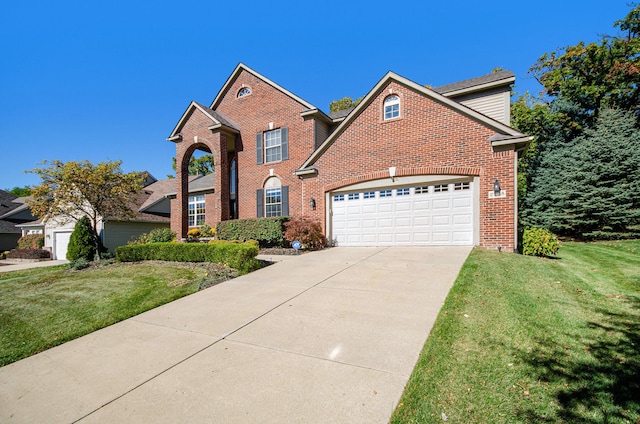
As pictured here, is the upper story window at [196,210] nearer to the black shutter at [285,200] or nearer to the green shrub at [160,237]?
the green shrub at [160,237]

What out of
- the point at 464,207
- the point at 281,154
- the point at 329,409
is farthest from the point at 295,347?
the point at 281,154

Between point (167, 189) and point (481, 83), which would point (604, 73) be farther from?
point (167, 189)

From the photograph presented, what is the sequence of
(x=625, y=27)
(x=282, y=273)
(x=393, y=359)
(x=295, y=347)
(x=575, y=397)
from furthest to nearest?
(x=625, y=27) → (x=282, y=273) → (x=295, y=347) → (x=393, y=359) → (x=575, y=397)

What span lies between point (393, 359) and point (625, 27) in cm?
2732

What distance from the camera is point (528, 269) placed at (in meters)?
6.87

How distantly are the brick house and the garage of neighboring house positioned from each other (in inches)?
1.4

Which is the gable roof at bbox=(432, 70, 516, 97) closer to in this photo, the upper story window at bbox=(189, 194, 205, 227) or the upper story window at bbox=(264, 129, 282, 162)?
the upper story window at bbox=(264, 129, 282, 162)

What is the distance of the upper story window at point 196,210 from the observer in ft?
63.6

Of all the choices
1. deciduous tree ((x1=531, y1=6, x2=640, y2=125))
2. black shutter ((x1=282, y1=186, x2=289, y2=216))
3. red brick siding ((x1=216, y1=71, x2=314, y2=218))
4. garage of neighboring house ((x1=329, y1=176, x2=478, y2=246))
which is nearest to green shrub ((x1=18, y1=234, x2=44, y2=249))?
red brick siding ((x1=216, y1=71, x2=314, y2=218))

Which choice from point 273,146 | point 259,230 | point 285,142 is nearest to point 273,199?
point 273,146

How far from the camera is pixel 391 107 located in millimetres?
11641

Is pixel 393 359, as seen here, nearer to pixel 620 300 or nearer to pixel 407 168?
pixel 620 300

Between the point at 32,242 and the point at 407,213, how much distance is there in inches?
1165

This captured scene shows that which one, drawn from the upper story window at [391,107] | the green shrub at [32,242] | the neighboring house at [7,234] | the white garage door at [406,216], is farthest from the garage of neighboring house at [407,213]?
the neighboring house at [7,234]
